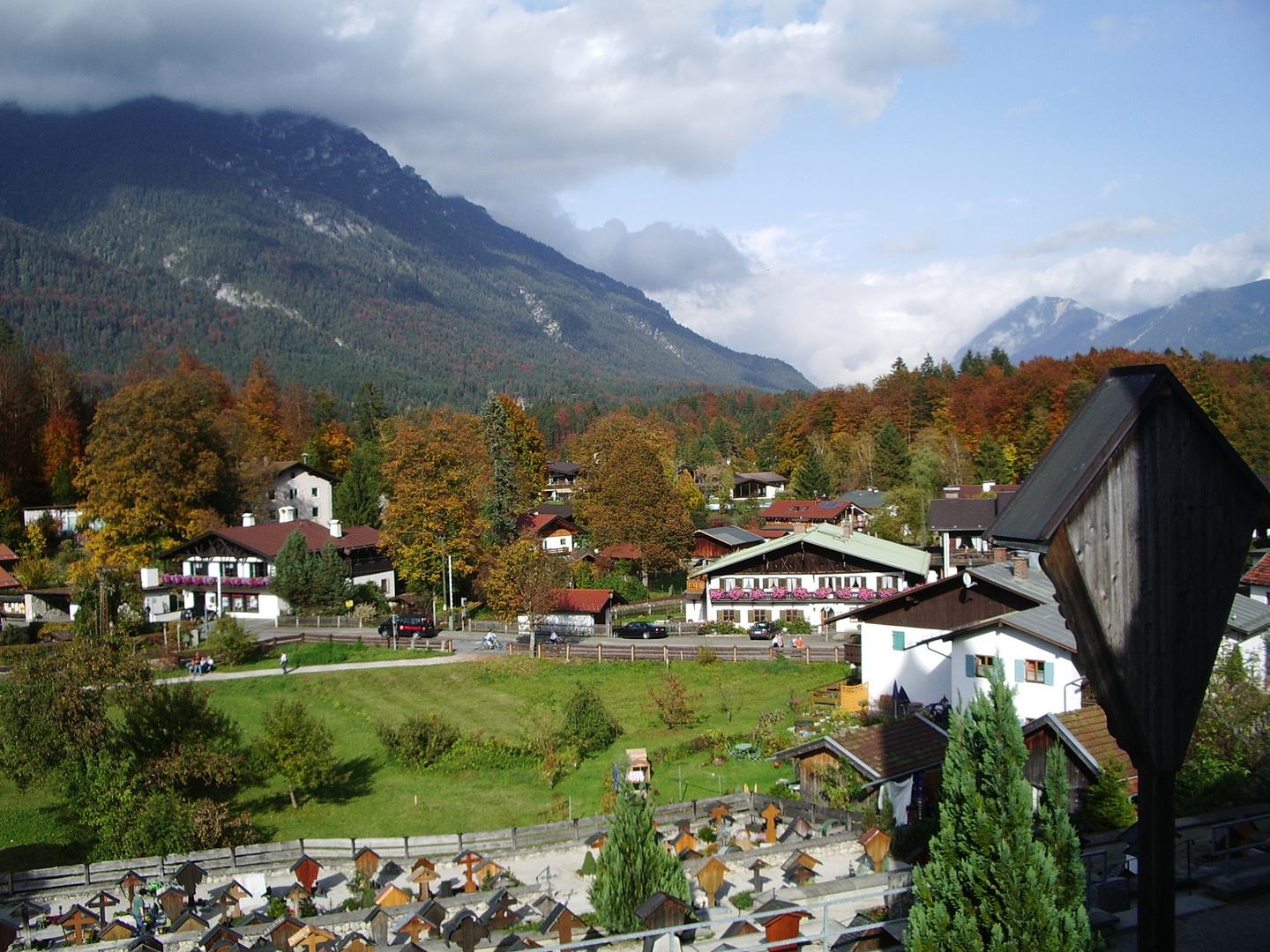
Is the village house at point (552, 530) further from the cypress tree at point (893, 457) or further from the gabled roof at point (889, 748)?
the gabled roof at point (889, 748)

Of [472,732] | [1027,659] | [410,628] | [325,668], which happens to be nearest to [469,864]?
[472,732]

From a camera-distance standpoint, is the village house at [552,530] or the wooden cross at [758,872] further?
the village house at [552,530]

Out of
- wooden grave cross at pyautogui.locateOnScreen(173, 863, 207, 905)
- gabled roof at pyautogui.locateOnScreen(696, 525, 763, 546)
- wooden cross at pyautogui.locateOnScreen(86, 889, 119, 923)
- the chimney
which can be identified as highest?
gabled roof at pyautogui.locateOnScreen(696, 525, 763, 546)

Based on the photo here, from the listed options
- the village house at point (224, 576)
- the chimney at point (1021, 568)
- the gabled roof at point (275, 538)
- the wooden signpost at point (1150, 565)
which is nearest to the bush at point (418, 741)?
the chimney at point (1021, 568)

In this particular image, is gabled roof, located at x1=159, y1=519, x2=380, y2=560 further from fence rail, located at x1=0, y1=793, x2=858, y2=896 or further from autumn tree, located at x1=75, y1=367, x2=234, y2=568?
fence rail, located at x1=0, y1=793, x2=858, y2=896

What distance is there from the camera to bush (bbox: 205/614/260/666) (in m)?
44.2

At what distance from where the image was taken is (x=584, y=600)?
5197 centimetres

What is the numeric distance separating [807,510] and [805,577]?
131ft

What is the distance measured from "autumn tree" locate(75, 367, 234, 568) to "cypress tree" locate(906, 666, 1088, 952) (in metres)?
58.7

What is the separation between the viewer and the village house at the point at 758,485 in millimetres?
120094

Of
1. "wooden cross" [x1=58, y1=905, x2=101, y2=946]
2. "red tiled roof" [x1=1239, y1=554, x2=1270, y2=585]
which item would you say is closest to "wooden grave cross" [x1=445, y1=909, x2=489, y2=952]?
"wooden cross" [x1=58, y1=905, x2=101, y2=946]

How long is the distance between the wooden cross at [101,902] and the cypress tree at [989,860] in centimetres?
1786

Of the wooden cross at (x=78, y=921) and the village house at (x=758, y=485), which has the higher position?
the village house at (x=758, y=485)

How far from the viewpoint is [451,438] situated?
6212 centimetres
